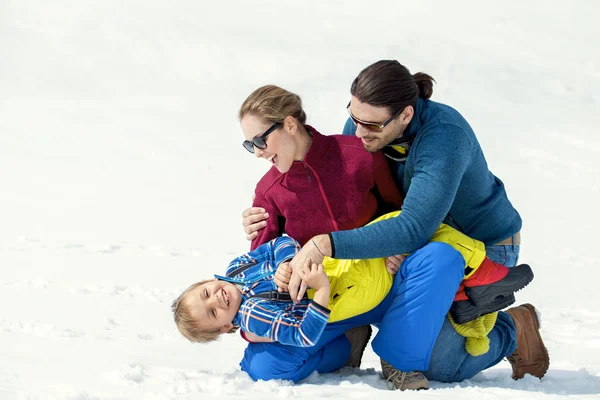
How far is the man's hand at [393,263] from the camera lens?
3281 millimetres

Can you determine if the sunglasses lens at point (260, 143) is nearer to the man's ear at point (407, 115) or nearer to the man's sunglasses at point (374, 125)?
the man's sunglasses at point (374, 125)

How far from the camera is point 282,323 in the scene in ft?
10.3

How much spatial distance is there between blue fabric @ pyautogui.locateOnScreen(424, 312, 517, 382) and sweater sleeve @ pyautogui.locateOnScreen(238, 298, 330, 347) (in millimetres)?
661

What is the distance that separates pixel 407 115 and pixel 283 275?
3.04 feet

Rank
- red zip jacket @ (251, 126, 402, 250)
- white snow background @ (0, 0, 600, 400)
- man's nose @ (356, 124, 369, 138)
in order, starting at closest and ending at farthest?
man's nose @ (356, 124, 369, 138), red zip jacket @ (251, 126, 402, 250), white snow background @ (0, 0, 600, 400)

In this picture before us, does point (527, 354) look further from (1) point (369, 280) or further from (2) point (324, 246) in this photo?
(2) point (324, 246)

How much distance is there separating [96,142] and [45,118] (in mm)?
2063

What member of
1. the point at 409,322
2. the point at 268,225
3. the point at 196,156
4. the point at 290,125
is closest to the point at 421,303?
the point at 409,322

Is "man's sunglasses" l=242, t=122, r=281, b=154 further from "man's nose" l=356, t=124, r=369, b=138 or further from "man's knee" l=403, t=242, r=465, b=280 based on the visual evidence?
"man's knee" l=403, t=242, r=465, b=280

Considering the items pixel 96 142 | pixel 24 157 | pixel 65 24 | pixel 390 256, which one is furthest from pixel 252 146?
pixel 65 24

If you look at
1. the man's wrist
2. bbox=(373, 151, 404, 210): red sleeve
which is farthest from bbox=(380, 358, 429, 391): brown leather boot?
bbox=(373, 151, 404, 210): red sleeve

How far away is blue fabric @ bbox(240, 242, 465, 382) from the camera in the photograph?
10.3ft

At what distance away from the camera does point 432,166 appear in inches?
123

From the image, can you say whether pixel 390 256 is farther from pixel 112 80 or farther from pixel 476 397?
pixel 112 80
